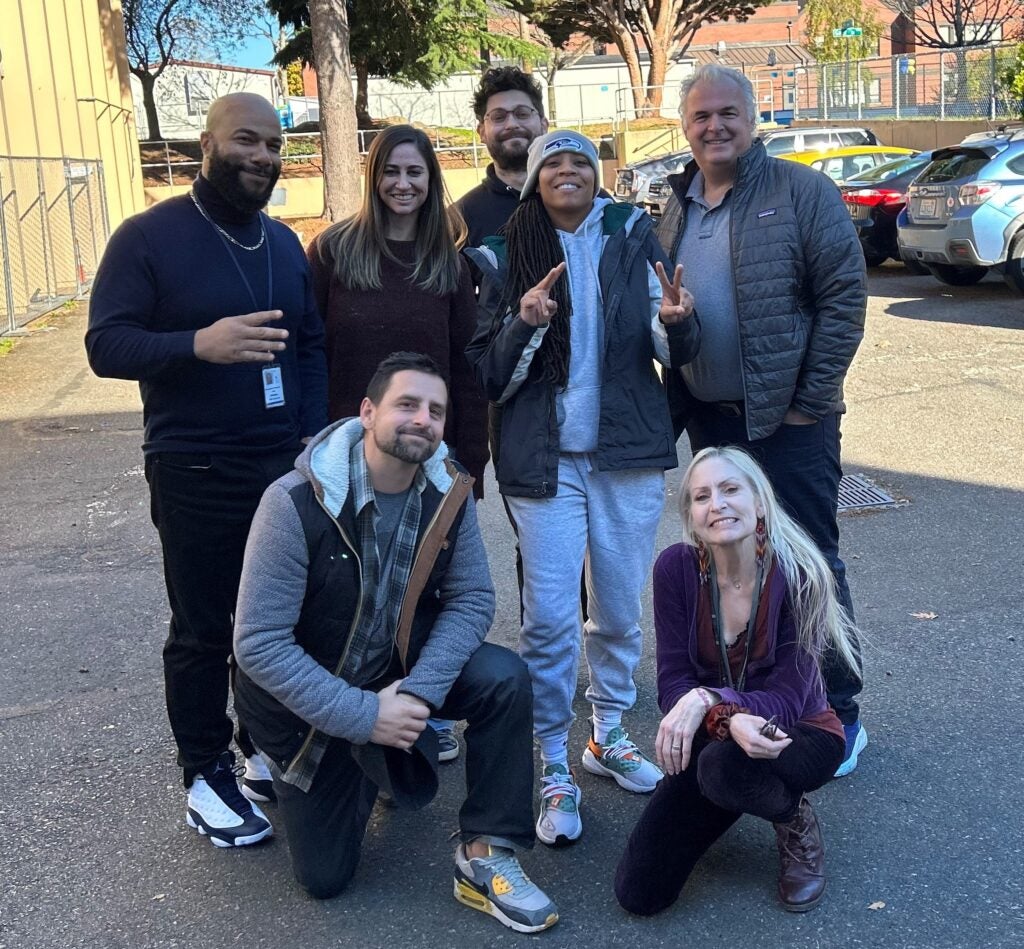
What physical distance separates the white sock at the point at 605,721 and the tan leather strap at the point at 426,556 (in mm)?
824

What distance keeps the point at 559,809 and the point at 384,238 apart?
6.09 feet

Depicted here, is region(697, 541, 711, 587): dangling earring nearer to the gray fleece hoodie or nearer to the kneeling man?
the kneeling man

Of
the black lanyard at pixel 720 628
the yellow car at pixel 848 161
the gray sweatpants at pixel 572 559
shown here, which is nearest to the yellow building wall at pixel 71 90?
the yellow car at pixel 848 161

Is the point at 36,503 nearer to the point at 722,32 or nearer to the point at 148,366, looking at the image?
the point at 148,366

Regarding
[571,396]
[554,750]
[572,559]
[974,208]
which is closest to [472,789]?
[554,750]

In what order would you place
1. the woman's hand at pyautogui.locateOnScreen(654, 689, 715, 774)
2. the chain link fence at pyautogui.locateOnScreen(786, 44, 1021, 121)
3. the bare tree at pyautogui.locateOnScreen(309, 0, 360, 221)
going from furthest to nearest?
the chain link fence at pyautogui.locateOnScreen(786, 44, 1021, 121) → the bare tree at pyautogui.locateOnScreen(309, 0, 360, 221) → the woman's hand at pyautogui.locateOnScreen(654, 689, 715, 774)

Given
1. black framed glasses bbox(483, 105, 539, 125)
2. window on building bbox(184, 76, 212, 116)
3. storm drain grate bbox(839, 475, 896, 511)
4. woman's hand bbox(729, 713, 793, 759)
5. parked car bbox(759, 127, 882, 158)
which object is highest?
window on building bbox(184, 76, 212, 116)

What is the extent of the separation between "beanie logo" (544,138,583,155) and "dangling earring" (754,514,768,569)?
3.89 feet

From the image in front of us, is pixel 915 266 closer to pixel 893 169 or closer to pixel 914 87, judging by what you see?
pixel 893 169

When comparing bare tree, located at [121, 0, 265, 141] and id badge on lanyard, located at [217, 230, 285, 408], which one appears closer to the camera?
id badge on lanyard, located at [217, 230, 285, 408]

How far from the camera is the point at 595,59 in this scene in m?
66.4

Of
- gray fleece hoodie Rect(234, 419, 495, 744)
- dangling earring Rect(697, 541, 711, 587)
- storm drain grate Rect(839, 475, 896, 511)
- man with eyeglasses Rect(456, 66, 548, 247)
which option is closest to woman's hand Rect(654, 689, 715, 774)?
dangling earring Rect(697, 541, 711, 587)

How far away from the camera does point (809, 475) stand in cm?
384

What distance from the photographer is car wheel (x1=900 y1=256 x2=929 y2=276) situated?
14.8 metres
